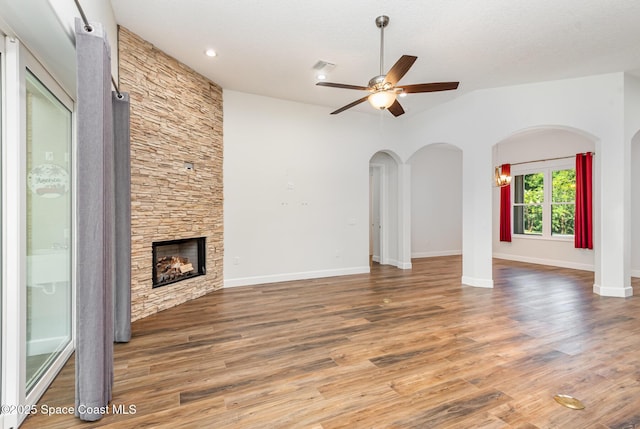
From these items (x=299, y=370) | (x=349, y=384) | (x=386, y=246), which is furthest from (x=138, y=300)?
(x=386, y=246)

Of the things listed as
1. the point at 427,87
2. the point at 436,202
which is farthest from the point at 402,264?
the point at 427,87

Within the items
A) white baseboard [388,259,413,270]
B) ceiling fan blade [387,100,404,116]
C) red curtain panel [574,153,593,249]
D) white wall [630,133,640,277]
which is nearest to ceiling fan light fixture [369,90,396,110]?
ceiling fan blade [387,100,404,116]

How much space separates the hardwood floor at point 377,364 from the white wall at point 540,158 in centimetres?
272

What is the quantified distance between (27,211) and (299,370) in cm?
218

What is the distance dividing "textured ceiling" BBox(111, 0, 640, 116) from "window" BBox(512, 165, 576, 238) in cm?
334

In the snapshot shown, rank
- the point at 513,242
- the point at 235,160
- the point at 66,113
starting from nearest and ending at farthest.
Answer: the point at 66,113
the point at 235,160
the point at 513,242

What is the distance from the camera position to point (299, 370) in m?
2.43

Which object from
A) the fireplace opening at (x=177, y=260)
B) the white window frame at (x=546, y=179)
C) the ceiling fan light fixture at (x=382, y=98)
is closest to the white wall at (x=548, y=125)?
the white window frame at (x=546, y=179)

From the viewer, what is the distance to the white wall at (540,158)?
259 inches

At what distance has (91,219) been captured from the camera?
5.76ft

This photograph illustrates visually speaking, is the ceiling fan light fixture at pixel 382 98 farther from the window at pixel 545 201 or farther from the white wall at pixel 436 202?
the window at pixel 545 201

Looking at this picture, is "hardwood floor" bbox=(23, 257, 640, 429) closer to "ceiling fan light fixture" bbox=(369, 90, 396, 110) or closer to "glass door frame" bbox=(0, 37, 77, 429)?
"glass door frame" bbox=(0, 37, 77, 429)

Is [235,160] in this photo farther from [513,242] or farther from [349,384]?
[513,242]

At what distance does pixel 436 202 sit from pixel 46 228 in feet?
27.5
